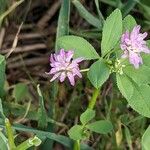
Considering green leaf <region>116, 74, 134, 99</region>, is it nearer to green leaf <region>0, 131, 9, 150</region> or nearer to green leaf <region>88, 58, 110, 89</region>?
green leaf <region>88, 58, 110, 89</region>

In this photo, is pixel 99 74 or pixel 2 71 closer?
pixel 99 74

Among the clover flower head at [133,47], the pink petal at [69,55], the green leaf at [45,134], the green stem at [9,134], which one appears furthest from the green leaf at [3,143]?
the clover flower head at [133,47]

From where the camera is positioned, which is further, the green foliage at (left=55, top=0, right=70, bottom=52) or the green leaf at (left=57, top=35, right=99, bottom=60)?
the green foliage at (left=55, top=0, right=70, bottom=52)

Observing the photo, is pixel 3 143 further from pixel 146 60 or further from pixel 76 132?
pixel 146 60

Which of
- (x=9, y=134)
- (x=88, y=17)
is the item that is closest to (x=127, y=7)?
(x=88, y=17)

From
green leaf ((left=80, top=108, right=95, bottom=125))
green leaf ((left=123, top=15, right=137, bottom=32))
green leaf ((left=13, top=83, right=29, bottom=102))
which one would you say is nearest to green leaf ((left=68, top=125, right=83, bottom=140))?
green leaf ((left=80, top=108, right=95, bottom=125))

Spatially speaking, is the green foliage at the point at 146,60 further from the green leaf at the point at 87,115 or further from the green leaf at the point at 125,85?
the green leaf at the point at 87,115
